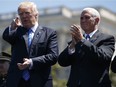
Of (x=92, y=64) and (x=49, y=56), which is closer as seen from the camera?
(x=92, y=64)

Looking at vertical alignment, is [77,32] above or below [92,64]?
above

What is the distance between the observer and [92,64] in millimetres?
8898

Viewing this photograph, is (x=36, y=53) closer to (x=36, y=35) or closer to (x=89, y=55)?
(x=36, y=35)

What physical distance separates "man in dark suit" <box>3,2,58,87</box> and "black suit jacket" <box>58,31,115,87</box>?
11.5 inches

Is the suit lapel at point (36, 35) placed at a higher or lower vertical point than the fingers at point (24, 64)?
higher

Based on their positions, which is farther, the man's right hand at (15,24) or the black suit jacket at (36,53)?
the man's right hand at (15,24)

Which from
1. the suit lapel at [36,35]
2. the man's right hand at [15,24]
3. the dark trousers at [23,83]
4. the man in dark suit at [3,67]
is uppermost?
the man's right hand at [15,24]

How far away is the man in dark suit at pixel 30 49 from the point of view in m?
9.05

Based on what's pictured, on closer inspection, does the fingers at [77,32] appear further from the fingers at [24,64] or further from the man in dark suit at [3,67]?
the man in dark suit at [3,67]

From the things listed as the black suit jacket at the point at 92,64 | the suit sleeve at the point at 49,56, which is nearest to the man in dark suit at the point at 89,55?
the black suit jacket at the point at 92,64

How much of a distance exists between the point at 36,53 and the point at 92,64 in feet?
2.83

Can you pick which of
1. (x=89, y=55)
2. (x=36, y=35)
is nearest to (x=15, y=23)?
(x=36, y=35)

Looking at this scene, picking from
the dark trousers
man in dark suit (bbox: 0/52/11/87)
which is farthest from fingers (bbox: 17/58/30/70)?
man in dark suit (bbox: 0/52/11/87)

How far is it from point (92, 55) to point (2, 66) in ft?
8.04
